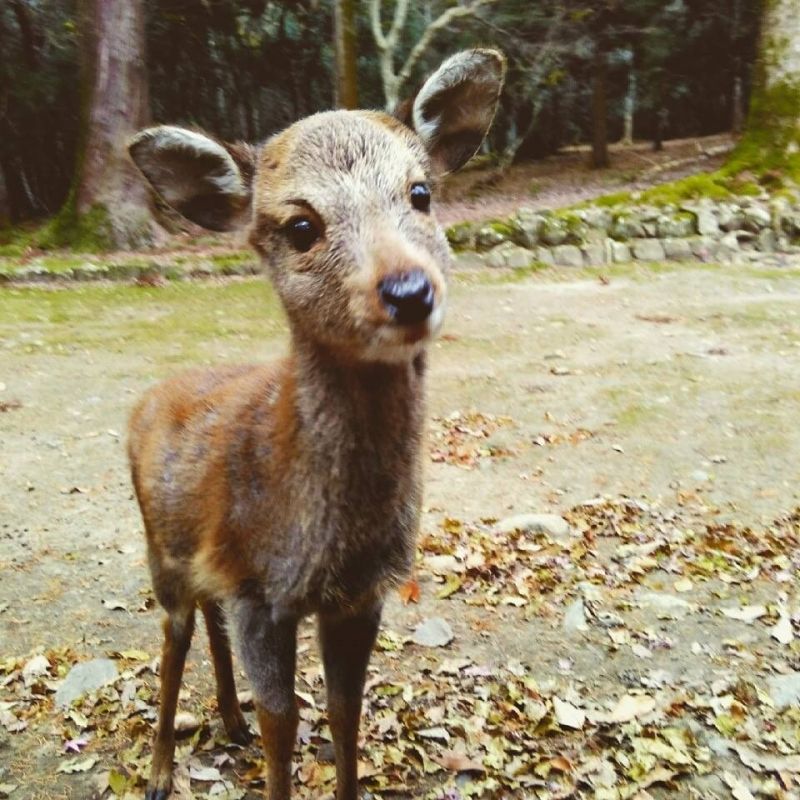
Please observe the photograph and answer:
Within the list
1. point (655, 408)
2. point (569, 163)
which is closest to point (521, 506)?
point (655, 408)

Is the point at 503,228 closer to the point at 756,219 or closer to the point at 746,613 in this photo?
the point at 756,219

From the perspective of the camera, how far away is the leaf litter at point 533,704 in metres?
3.35

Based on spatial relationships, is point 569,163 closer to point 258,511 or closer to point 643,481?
point 643,481

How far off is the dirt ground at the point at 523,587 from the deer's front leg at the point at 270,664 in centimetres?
73

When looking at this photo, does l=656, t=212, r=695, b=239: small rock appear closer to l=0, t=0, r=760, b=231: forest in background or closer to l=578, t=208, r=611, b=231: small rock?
l=578, t=208, r=611, b=231: small rock

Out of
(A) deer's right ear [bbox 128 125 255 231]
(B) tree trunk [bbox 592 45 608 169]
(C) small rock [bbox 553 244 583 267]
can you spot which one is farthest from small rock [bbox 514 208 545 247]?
(A) deer's right ear [bbox 128 125 255 231]

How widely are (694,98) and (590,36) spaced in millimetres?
7656

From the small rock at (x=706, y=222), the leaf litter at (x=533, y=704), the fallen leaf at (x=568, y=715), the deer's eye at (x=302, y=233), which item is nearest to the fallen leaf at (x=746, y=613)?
the leaf litter at (x=533, y=704)

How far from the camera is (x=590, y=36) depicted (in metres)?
22.1

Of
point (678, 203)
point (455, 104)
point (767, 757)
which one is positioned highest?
point (455, 104)

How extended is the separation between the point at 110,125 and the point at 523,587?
12287mm

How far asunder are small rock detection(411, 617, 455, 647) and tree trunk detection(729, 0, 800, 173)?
1264 centimetres

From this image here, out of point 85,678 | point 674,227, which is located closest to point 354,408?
point 85,678

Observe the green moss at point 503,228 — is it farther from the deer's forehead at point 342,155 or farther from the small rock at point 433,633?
the deer's forehead at point 342,155
